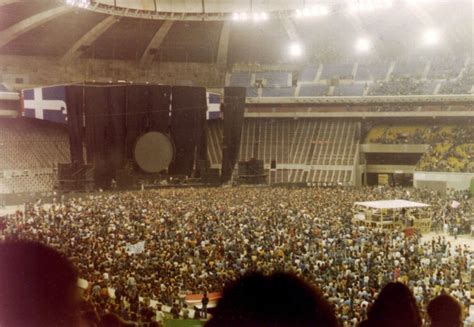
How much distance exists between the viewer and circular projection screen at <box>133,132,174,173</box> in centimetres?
3312

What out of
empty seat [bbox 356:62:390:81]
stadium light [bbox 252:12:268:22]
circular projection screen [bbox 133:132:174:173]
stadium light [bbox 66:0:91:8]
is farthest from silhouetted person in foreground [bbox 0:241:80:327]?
empty seat [bbox 356:62:390:81]

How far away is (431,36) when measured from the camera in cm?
4075

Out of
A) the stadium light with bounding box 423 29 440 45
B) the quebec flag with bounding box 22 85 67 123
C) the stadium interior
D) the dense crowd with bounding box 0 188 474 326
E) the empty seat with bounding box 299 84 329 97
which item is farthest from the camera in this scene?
the empty seat with bounding box 299 84 329 97

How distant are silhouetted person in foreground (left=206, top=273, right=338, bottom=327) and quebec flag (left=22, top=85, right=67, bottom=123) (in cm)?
3183

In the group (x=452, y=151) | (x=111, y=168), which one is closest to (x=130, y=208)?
(x=111, y=168)

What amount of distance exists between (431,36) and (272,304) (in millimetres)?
43197

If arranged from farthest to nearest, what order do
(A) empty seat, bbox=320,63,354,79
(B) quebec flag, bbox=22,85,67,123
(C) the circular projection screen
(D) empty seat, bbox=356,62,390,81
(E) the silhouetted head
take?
(A) empty seat, bbox=320,63,354,79
(D) empty seat, bbox=356,62,390,81
(C) the circular projection screen
(B) quebec flag, bbox=22,85,67,123
(E) the silhouetted head

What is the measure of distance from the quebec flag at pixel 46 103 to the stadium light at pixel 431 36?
27.3 m

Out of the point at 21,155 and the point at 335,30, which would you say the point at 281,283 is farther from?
the point at 335,30

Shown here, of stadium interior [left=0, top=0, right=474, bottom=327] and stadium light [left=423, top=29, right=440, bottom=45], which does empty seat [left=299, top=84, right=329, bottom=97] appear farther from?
stadium light [left=423, top=29, right=440, bottom=45]

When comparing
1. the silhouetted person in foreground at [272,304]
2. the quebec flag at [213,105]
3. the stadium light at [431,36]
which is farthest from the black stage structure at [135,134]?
the silhouetted person in foreground at [272,304]

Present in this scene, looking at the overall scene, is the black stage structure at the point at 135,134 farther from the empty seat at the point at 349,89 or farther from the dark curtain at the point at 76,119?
the empty seat at the point at 349,89

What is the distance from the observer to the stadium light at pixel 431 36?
1604 inches

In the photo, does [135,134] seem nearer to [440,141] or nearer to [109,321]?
[440,141]
